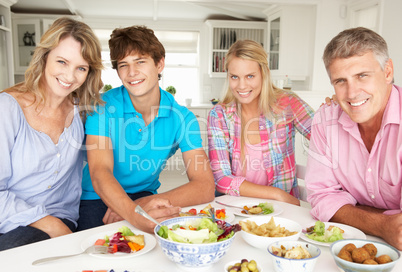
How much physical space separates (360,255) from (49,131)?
1.35 metres

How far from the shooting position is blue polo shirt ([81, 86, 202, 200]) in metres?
1.85

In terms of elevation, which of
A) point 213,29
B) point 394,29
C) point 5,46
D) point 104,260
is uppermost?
point 213,29

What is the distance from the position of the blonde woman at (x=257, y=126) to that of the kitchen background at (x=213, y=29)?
240 cm

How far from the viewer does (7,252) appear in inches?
39.9

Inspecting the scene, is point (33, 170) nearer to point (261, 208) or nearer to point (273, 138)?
point (261, 208)

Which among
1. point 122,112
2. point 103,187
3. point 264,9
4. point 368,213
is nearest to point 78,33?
point 122,112

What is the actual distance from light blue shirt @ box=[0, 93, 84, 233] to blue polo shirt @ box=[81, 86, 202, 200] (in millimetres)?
201

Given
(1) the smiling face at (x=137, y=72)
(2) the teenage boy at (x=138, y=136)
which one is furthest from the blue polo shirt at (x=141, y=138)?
(1) the smiling face at (x=137, y=72)

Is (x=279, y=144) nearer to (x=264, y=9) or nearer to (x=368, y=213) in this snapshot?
(x=368, y=213)

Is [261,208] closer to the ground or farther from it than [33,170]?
closer to the ground

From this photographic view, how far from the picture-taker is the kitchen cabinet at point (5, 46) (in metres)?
4.86

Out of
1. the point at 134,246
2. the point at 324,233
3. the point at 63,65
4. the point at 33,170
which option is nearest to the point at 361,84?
the point at 324,233

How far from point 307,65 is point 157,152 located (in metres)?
3.74

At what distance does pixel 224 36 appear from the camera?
255 inches
